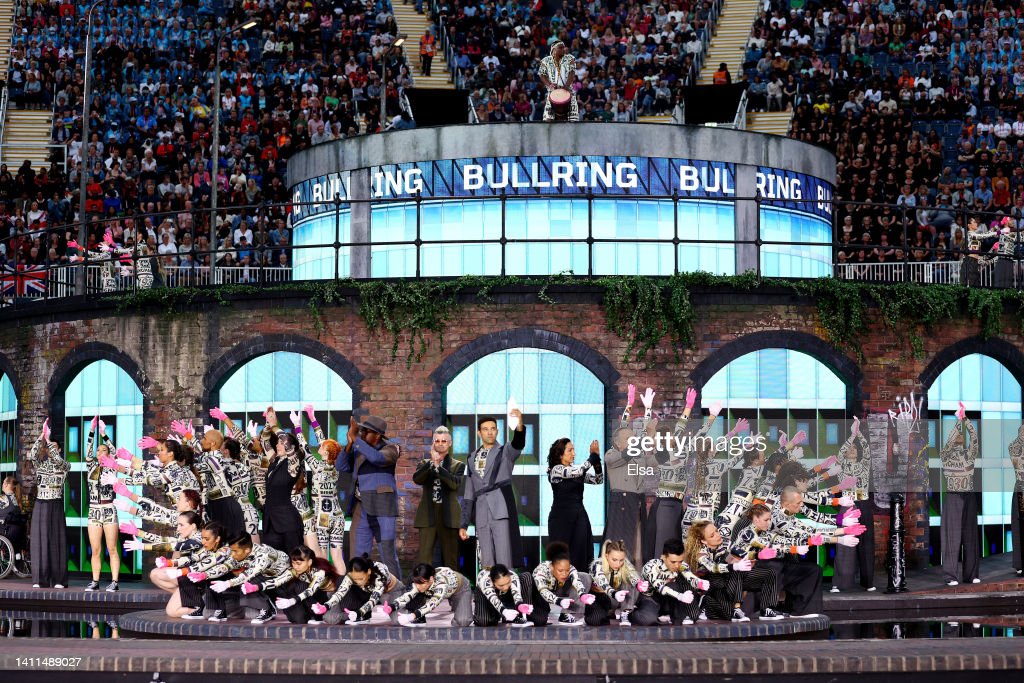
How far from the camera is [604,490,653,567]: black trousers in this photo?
21156 millimetres

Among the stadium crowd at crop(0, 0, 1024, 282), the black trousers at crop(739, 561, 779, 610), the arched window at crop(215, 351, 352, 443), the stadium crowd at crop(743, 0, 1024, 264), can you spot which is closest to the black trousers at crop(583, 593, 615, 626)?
the black trousers at crop(739, 561, 779, 610)

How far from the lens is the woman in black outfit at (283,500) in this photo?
20203mm

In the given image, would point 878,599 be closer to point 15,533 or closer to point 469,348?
point 469,348

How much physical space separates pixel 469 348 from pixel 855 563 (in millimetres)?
5414

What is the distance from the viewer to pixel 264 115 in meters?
39.9

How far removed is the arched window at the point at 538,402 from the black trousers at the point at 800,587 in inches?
206

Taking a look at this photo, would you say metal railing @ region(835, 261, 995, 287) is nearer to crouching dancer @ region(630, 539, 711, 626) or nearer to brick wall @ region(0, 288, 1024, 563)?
brick wall @ region(0, 288, 1024, 563)

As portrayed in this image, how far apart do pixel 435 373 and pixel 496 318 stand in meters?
1.03

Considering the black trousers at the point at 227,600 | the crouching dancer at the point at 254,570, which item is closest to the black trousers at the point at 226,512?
the black trousers at the point at 227,600

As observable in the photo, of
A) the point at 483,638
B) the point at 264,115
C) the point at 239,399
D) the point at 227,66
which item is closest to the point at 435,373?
the point at 239,399

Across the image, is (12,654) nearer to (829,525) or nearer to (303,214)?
(829,525)

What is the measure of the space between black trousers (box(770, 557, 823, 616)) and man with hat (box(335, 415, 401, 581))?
450 cm

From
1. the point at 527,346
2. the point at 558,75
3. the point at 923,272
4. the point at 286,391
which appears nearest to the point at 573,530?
the point at 527,346

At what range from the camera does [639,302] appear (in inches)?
894
